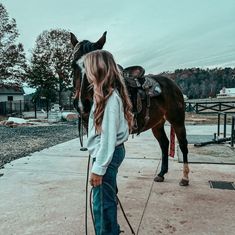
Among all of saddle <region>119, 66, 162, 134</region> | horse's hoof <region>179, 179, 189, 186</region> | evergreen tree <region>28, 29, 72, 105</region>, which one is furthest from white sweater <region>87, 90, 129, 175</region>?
evergreen tree <region>28, 29, 72, 105</region>

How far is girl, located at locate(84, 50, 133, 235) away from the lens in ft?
5.35

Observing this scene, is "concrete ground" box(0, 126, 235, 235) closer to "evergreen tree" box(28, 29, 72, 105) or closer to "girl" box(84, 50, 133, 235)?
Answer: "girl" box(84, 50, 133, 235)

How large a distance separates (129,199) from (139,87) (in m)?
1.26

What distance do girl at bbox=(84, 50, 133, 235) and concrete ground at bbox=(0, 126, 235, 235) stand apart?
25.8 inches

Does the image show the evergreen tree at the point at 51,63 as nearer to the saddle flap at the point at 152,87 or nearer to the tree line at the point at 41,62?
the tree line at the point at 41,62

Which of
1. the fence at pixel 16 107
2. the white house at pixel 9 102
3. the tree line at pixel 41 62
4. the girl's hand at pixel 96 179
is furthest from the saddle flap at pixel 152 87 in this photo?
the white house at pixel 9 102

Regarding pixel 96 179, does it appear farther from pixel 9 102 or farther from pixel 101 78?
pixel 9 102

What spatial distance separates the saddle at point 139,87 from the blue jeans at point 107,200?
4.39 feet

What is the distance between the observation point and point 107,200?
1.80 metres

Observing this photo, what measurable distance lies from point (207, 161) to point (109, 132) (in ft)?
12.0

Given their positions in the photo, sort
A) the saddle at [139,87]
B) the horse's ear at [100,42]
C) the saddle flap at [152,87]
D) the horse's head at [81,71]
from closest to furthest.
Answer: the horse's head at [81,71] → the horse's ear at [100,42] → the saddle at [139,87] → the saddle flap at [152,87]

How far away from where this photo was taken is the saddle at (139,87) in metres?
3.11

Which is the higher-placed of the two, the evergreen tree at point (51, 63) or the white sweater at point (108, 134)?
the evergreen tree at point (51, 63)

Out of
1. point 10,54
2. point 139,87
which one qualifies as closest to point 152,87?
point 139,87
